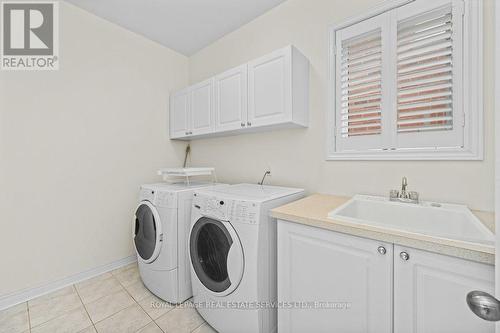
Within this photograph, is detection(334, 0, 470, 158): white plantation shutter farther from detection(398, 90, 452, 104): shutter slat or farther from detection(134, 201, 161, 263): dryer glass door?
detection(134, 201, 161, 263): dryer glass door

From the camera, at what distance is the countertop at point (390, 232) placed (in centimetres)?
71

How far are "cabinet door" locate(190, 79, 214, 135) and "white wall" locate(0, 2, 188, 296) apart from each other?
0.54 meters

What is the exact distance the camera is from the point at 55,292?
1.86 meters

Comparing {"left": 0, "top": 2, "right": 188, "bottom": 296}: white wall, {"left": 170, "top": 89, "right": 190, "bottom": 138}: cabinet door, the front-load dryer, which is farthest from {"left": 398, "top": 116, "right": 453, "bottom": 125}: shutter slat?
{"left": 0, "top": 2, "right": 188, "bottom": 296}: white wall

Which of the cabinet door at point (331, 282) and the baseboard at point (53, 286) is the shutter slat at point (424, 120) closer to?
the cabinet door at point (331, 282)

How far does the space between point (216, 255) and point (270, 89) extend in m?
1.31

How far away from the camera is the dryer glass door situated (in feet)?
5.72

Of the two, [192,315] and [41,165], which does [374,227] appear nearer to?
[192,315]

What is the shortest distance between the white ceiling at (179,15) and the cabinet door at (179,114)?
25.9 inches

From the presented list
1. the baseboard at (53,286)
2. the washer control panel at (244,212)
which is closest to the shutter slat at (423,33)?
the washer control panel at (244,212)

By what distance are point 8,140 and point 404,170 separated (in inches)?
117

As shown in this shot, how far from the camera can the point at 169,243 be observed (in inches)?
66.2

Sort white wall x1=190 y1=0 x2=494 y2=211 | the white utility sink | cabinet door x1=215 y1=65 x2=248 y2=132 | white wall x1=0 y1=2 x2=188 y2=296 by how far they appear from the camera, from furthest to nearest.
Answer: cabinet door x1=215 y1=65 x2=248 y2=132 < white wall x1=0 y1=2 x2=188 y2=296 < white wall x1=190 y1=0 x2=494 y2=211 < the white utility sink

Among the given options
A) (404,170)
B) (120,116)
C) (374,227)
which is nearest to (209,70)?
(120,116)
